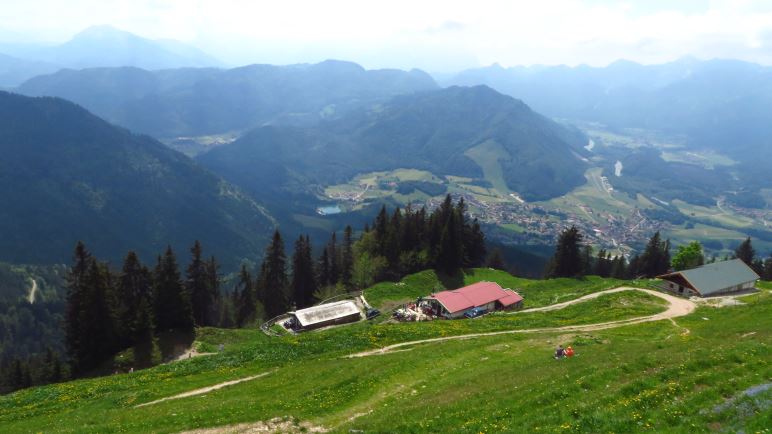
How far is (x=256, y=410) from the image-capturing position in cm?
3180

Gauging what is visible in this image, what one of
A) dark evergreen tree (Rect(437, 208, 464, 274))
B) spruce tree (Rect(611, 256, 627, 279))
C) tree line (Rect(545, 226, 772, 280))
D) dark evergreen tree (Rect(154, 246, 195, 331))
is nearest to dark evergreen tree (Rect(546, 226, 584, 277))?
tree line (Rect(545, 226, 772, 280))

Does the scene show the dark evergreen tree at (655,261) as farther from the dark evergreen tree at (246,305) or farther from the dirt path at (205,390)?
the dirt path at (205,390)

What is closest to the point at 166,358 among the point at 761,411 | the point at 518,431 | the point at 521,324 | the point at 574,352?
the point at 521,324

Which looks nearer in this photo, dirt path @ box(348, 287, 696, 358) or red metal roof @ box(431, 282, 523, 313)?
dirt path @ box(348, 287, 696, 358)

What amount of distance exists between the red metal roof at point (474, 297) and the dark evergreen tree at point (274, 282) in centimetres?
3774

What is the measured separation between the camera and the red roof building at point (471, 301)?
75.6m

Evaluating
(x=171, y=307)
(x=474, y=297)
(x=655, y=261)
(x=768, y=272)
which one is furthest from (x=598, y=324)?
(x=768, y=272)

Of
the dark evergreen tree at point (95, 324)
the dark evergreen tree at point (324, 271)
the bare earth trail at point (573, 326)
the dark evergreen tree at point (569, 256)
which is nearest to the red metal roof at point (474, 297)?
the bare earth trail at point (573, 326)

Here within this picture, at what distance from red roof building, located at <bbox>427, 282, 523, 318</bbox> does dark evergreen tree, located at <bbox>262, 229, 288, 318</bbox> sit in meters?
37.3

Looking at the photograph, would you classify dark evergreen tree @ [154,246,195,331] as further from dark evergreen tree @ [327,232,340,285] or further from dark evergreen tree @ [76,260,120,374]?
dark evergreen tree @ [327,232,340,285]

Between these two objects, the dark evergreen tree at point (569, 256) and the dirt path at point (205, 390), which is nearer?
the dirt path at point (205, 390)

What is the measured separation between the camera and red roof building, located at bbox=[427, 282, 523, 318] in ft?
248

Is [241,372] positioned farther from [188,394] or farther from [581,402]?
[581,402]

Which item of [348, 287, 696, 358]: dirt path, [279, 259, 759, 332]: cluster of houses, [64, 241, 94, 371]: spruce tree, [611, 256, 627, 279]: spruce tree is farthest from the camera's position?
[611, 256, 627, 279]: spruce tree
